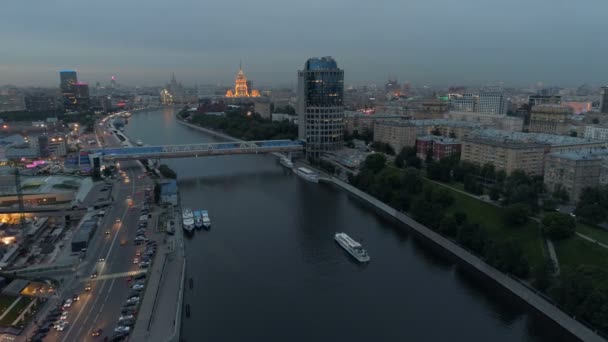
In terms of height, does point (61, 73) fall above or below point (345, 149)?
above

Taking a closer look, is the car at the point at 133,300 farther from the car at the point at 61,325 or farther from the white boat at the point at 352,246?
the white boat at the point at 352,246

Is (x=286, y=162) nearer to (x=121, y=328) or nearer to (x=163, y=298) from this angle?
(x=163, y=298)

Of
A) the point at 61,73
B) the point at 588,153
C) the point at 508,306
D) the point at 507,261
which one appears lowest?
the point at 508,306

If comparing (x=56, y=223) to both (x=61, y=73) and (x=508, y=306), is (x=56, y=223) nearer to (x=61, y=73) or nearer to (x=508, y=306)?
(x=508, y=306)

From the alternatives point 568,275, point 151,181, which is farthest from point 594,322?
point 151,181

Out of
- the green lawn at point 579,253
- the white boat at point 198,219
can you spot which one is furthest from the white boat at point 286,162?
the green lawn at point 579,253

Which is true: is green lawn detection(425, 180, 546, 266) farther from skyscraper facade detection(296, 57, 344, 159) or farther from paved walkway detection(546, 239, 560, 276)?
skyscraper facade detection(296, 57, 344, 159)
